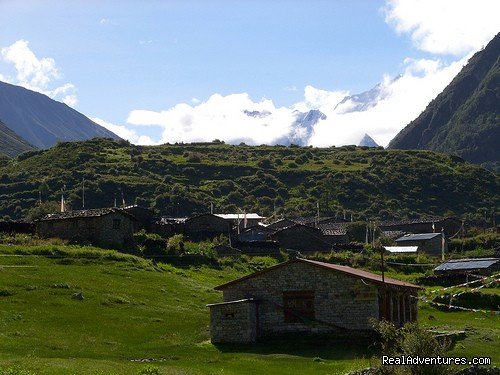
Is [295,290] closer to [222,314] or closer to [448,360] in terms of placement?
[222,314]

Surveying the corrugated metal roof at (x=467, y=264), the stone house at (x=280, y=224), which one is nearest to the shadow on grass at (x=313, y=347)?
the corrugated metal roof at (x=467, y=264)

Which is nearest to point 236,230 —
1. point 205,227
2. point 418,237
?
point 205,227

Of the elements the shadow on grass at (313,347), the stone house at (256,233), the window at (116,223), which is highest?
the window at (116,223)

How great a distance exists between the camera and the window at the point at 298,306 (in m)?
52.0

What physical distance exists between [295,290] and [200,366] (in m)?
13.8

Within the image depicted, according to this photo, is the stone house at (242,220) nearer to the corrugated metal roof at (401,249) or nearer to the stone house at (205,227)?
the stone house at (205,227)

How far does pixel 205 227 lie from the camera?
119 metres

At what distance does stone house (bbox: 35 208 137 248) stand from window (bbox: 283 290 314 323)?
37.4 metres

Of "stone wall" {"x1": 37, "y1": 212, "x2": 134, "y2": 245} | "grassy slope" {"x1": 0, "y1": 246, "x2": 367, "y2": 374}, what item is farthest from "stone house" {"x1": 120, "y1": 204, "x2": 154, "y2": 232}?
"grassy slope" {"x1": 0, "y1": 246, "x2": 367, "y2": 374}

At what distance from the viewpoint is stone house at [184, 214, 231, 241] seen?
118 meters

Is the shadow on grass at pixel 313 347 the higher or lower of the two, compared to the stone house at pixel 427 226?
lower

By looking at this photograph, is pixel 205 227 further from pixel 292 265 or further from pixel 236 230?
pixel 292 265

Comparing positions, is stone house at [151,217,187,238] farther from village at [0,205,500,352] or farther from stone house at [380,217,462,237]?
stone house at [380,217,462,237]

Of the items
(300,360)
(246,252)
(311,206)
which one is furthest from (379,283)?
(311,206)
